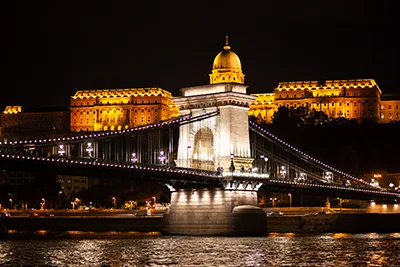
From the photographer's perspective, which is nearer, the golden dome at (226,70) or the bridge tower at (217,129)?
the bridge tower at (217,129)

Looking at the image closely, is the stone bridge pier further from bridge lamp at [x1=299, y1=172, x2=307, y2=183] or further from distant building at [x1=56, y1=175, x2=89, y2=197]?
distant building at [x1=56, y1=175, x2=89, y2=197]

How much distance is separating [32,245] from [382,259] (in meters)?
23.2

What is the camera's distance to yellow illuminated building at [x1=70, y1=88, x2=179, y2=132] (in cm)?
19100

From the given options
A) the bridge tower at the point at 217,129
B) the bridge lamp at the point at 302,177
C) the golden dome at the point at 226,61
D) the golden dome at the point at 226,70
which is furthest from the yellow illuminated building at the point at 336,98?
the bridge tower at the point at 217,129

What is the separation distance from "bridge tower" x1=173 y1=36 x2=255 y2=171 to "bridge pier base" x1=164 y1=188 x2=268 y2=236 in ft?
7.41

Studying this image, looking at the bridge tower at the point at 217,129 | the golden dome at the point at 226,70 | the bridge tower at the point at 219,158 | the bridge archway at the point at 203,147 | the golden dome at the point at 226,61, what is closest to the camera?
the bridge tower at the point at 219,158

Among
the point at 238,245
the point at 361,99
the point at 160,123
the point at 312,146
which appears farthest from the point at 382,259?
the point at 361,99

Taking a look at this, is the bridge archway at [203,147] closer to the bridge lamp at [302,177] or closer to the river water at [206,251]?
the river water at [206,251]

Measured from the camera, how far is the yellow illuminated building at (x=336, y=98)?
183750 mm

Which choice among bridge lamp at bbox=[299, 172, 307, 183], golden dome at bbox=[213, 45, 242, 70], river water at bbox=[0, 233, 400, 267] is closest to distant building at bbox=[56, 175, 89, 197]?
bridge lamp at bbox=[299, 172, 307, 183]

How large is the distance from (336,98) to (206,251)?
132710 mm

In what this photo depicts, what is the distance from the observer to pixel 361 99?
7239 inches

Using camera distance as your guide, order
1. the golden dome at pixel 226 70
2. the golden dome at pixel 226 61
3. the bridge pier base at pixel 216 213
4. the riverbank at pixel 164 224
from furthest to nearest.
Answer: the riverbank at pixel 164 224, the golden dome at pixel 226 61, the golden dome at pixel 226 70, the bridge pier base at pixel 216 213

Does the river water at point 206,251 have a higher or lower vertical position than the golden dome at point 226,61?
lower
